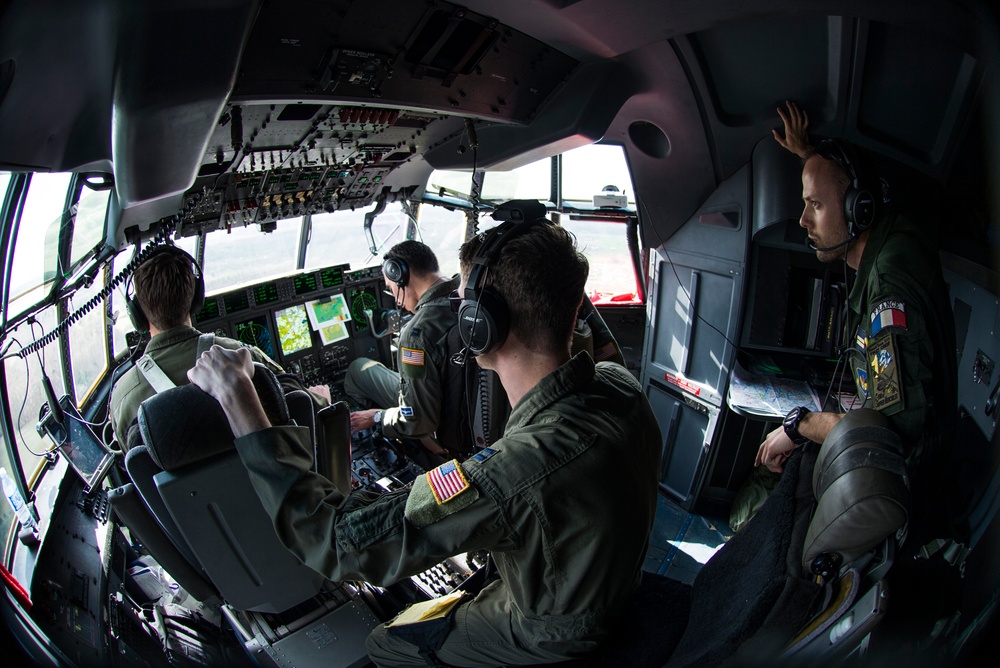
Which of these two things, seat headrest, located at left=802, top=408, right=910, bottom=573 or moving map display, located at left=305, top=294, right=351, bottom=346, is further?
moving map display, located at left=305, top=294, right=351, bottom=346

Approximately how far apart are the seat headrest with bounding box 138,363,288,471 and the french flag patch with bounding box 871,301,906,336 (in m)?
1.29

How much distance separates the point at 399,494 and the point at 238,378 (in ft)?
1.34

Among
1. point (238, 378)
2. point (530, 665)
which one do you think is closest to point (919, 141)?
point (530, 665)

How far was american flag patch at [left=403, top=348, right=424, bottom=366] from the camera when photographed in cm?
223

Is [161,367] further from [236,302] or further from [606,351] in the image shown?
[236,302]

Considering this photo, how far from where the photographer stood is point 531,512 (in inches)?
35.4

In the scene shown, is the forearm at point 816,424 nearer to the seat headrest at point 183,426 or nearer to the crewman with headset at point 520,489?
the crewman with headset at point 520,489

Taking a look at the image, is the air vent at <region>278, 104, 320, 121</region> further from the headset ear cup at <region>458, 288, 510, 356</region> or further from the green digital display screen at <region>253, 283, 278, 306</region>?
the green digital display screen at <region>253, 283, 278, 306</region>

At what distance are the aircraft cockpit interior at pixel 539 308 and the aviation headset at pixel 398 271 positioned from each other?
2 cm

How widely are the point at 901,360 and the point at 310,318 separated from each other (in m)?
3.26

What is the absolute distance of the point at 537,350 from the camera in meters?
1.09

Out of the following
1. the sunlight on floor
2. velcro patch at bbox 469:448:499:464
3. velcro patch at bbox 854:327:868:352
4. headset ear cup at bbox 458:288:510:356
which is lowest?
the sunlight on floor

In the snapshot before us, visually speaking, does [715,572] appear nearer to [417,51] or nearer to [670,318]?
[417,51]

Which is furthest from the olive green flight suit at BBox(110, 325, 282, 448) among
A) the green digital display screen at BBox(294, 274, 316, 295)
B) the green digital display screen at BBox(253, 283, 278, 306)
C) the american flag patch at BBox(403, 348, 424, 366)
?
the green digital display screen at BBox(294, 274, 316, 295)
